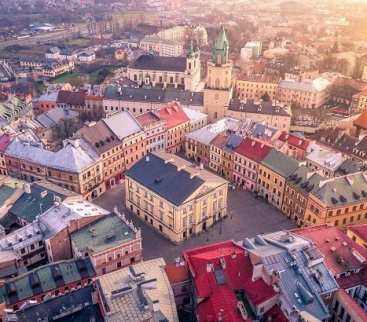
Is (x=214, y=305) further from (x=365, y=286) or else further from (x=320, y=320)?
(x=365, y=286)

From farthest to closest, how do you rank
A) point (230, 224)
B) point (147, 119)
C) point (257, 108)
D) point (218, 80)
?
point (257, 108) < point (218, 80) < point (147, 119) < point (230, 224)

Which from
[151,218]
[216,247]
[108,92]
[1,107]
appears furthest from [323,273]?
[1,107]

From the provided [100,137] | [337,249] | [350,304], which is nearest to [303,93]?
[100,137]

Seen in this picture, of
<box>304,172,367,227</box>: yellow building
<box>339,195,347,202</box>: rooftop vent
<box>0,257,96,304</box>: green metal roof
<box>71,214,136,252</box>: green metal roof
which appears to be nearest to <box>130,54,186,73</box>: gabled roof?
<box>304,172,367,227</box>: yellow building

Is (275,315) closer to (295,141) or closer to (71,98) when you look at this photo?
(295,141)

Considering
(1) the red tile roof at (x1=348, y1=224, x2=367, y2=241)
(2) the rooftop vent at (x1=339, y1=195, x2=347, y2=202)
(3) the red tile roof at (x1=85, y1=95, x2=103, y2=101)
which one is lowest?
(3) the red tile roof at (x1=85, y1=95, x2=103, y2=101)

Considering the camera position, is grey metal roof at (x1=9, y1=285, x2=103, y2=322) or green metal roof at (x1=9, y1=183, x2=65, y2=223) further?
green metal roof at (x1=9, y1=183, x2=65, y2=223)

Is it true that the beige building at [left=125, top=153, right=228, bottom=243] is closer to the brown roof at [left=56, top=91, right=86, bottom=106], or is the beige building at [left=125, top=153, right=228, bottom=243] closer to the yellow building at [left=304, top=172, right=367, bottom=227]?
the yellow building at [left=304, top=172, right=367, bottom=227]
